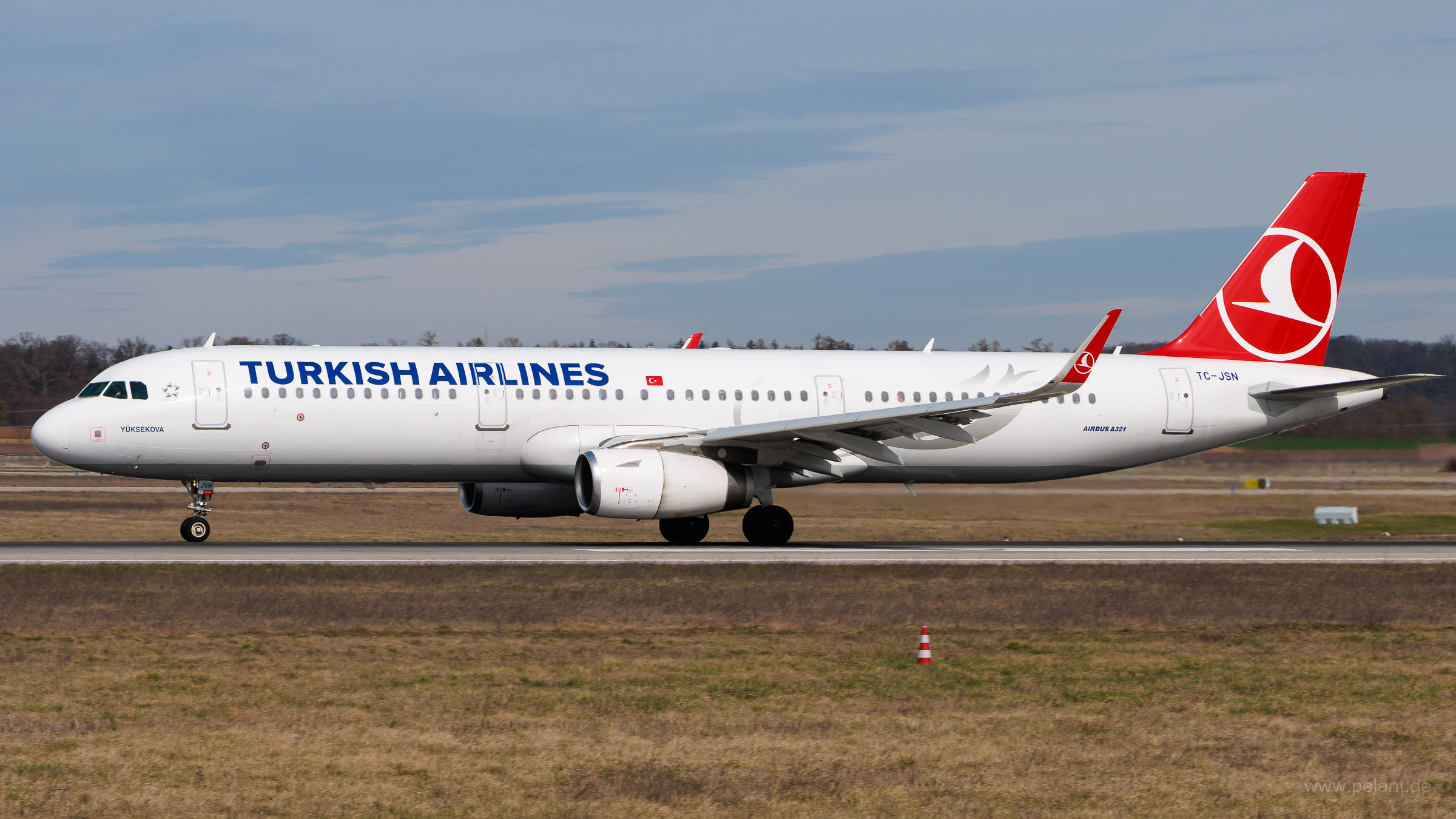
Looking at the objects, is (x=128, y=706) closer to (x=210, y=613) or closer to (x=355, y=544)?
(x=210, y=613)

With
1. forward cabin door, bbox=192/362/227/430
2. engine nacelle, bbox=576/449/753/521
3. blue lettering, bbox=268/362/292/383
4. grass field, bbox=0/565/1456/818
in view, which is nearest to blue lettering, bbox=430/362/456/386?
blue lettering, bbox=268/362/292/383

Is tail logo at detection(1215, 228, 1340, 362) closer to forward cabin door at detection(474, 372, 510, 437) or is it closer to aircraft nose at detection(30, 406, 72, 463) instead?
forward cabin door at detection(474, 372, 510, 437)

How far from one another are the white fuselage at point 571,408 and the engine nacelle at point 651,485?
1.63 meters

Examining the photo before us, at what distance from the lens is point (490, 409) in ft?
88.5

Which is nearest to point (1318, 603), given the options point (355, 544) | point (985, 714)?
point (985, 714)

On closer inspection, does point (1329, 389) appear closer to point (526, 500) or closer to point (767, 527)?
point (767, 527)

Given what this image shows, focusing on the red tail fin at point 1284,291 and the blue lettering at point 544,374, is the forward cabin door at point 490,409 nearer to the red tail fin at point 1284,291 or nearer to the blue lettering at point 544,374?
the blue lettering at point 544,374

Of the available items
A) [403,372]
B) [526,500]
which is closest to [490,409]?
[403,372]

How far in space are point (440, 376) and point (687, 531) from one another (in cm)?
597

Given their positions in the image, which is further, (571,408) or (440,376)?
(571,408)

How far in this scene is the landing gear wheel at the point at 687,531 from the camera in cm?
2898

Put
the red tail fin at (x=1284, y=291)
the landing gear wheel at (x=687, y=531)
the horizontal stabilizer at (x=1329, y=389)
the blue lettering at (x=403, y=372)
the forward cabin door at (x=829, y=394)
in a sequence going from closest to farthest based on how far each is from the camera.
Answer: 1. the blue lettering at (x=403, y=372)
2. the horizontal stabilizer at (x=1329, y=389)
3. the landing gear wheel at (x=687, y=531)
4. the forward cabin door at (x=829, y=394)
5. the red tail fin at (x=1284, y=291)

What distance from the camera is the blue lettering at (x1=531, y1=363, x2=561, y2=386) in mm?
27578

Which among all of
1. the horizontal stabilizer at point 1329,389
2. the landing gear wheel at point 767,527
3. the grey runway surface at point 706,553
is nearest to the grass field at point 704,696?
the grey runway surface at point 706,553
